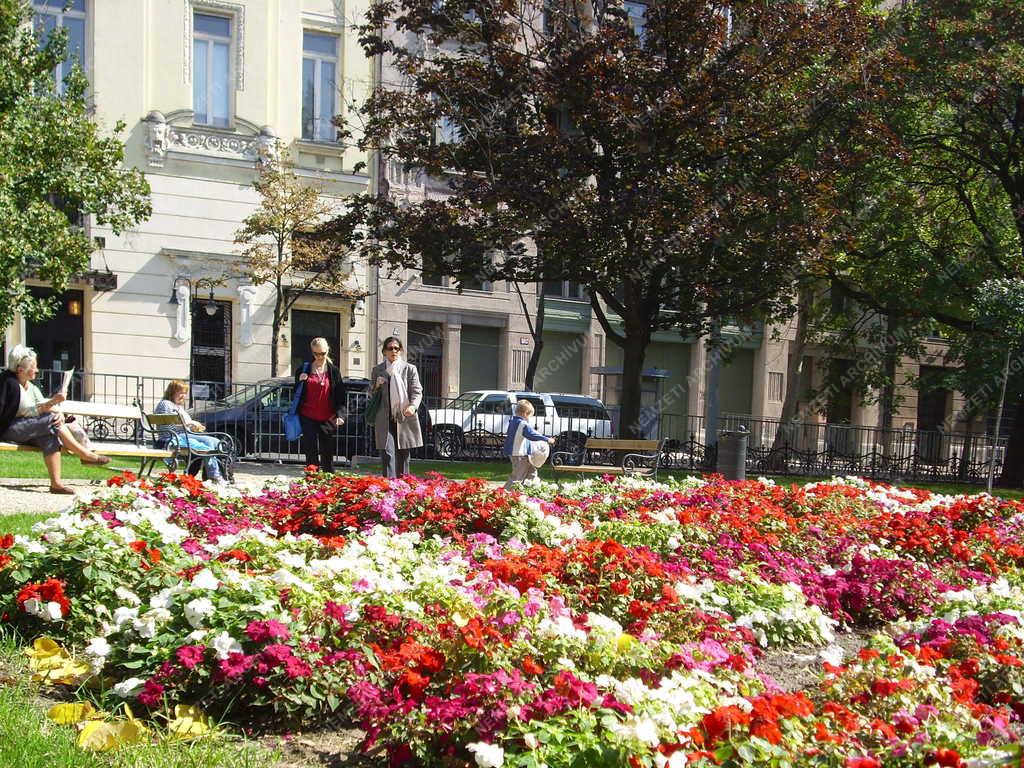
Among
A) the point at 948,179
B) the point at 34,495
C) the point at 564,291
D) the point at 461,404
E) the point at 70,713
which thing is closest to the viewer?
the point at 70,713

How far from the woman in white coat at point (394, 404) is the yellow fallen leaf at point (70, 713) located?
7431mm

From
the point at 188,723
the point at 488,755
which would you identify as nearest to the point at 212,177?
the point at 188,723

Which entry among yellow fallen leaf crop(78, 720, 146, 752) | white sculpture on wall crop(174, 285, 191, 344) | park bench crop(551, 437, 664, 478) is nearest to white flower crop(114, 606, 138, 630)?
yellow fallen leaf crop(78, 720, 146, 752)

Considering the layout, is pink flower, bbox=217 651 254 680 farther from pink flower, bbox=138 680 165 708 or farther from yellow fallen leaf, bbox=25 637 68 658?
yellow fallen leaf, bbox=25 637 68 658

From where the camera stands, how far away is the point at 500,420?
71.3ft

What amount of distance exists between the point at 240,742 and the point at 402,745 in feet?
2.59

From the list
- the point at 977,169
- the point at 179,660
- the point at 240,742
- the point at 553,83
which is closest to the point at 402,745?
the point at 240,742

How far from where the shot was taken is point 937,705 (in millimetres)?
3254

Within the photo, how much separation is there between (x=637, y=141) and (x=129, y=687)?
15434 millimetres

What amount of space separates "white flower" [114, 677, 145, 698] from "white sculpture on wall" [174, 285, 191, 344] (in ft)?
77.9

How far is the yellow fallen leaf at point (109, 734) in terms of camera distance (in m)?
3.09

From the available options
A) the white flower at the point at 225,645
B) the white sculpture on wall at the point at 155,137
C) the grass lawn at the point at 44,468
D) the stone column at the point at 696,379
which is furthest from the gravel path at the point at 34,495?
the stone column at the point at 696,379

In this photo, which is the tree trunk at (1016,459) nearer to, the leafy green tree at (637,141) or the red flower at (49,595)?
the leafy green tree at (637,141)

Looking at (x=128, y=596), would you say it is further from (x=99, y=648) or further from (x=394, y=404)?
(x=394, y=404)
